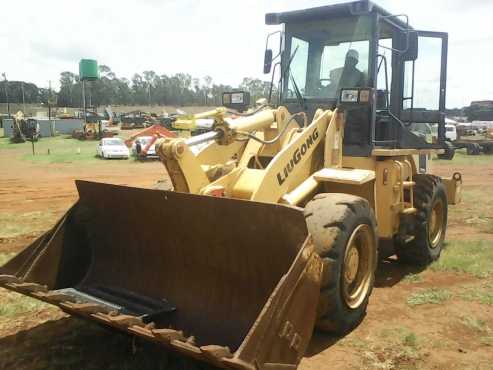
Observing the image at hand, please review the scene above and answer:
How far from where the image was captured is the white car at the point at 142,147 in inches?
1030

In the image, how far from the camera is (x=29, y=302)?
5316 millimetres

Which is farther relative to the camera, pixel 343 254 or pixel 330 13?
pixel 330 13

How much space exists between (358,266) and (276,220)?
145cm

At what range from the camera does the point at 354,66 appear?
5910 millimetres

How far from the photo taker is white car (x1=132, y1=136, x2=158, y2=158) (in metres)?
26.2

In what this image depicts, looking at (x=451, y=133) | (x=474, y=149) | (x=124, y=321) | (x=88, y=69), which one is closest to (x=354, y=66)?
(x=124, y=321)

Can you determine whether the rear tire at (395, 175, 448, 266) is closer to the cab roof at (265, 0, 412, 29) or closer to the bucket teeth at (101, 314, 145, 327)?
the cab roof at (265, 0, 412, 29)

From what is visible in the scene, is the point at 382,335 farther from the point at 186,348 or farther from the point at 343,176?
the point at 186,348

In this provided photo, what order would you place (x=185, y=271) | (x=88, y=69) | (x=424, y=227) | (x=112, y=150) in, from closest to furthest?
1. (x=185, y=271)
2. (x=424, y=227)
3. (x=112, y=150)
4. (x=88, y=69)

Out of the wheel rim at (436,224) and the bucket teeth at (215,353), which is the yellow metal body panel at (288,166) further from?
the bucket teeth at (215,353)

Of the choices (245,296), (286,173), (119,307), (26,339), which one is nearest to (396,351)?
(245,296)

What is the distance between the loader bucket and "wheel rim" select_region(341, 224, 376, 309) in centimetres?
87

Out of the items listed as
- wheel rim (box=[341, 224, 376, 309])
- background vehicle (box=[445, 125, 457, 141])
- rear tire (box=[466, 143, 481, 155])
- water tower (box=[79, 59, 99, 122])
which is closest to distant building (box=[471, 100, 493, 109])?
background vehicle (box=[445, 125, 457, 141])

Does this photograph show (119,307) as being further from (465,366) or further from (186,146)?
(465,366)
